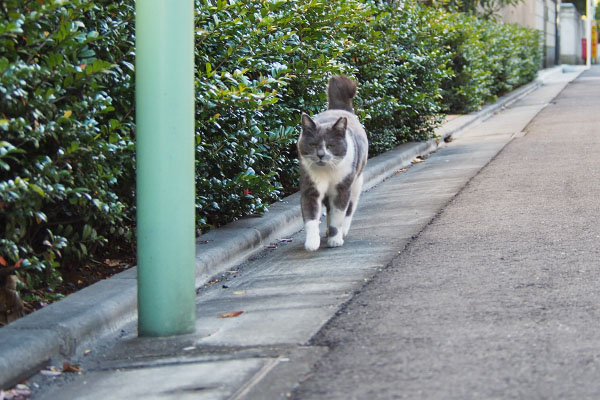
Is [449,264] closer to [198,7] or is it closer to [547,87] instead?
[198,7]

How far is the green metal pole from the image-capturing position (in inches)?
168

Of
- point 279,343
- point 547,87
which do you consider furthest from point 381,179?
point 547,87

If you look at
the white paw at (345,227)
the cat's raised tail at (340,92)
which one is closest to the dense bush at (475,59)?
the cat's raised tail at (340,92)

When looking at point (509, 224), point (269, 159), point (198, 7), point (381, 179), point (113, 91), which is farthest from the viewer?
point (381, 179)

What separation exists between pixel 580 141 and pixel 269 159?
6.00m

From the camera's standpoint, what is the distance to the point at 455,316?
173 inches

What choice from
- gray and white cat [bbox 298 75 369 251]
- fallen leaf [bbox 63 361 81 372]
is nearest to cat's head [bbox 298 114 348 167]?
gray and white cat [bbox 298 75 369 251]

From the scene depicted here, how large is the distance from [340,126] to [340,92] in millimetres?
1104

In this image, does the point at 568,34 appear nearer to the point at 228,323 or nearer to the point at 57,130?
the point at 228,323

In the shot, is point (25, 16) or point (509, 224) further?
point (509, 224)

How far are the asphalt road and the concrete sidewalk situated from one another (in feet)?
0.58

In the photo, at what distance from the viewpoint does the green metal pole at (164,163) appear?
427cm

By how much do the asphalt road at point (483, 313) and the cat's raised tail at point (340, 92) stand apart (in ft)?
4.22

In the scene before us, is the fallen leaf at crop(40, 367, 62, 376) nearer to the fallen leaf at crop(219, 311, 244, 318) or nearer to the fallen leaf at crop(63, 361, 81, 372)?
the fallen leaf at crop(63, 361, 81, 372)
